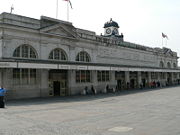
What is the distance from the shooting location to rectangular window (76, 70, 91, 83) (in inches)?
Result: 1315

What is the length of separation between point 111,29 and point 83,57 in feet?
72.2

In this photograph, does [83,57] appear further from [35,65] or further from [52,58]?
[35,65]

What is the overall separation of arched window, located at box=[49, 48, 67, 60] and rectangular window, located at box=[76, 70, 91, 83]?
2.96 meters

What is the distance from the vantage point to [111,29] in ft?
183

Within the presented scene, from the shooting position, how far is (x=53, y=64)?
25.4 metres

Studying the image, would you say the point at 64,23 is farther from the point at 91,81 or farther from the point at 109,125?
the point at 109,125

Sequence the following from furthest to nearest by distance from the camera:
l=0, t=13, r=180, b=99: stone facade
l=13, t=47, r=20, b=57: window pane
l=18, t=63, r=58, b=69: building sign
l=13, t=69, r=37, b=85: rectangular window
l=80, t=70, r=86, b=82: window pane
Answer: l=80, t=70, r=86, b=82: window pane → l=13, t=47, r=20, b=57: window pane → l=13, t=69, r=37, b=85: rectangular window → l=0, t=13, r=180, b=99: stone facade → l=18, t=63, r=58, b=69: building sign

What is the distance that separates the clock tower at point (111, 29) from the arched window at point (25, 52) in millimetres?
29741

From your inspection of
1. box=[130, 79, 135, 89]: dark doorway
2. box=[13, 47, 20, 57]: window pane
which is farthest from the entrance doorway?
box=[130, 79, 135, 89]: dark doorway

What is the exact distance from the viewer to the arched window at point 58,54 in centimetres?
3081

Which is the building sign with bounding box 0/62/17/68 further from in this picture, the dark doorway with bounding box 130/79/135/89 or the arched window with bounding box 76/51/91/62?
the dark doorway with bounding box 130/79/135/89

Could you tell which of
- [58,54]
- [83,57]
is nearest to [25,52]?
[58,54]

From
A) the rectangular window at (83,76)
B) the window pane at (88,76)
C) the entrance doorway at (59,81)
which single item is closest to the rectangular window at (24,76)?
the entrance doorway at (59,81)

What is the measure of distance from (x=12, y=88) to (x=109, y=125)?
16.7m
